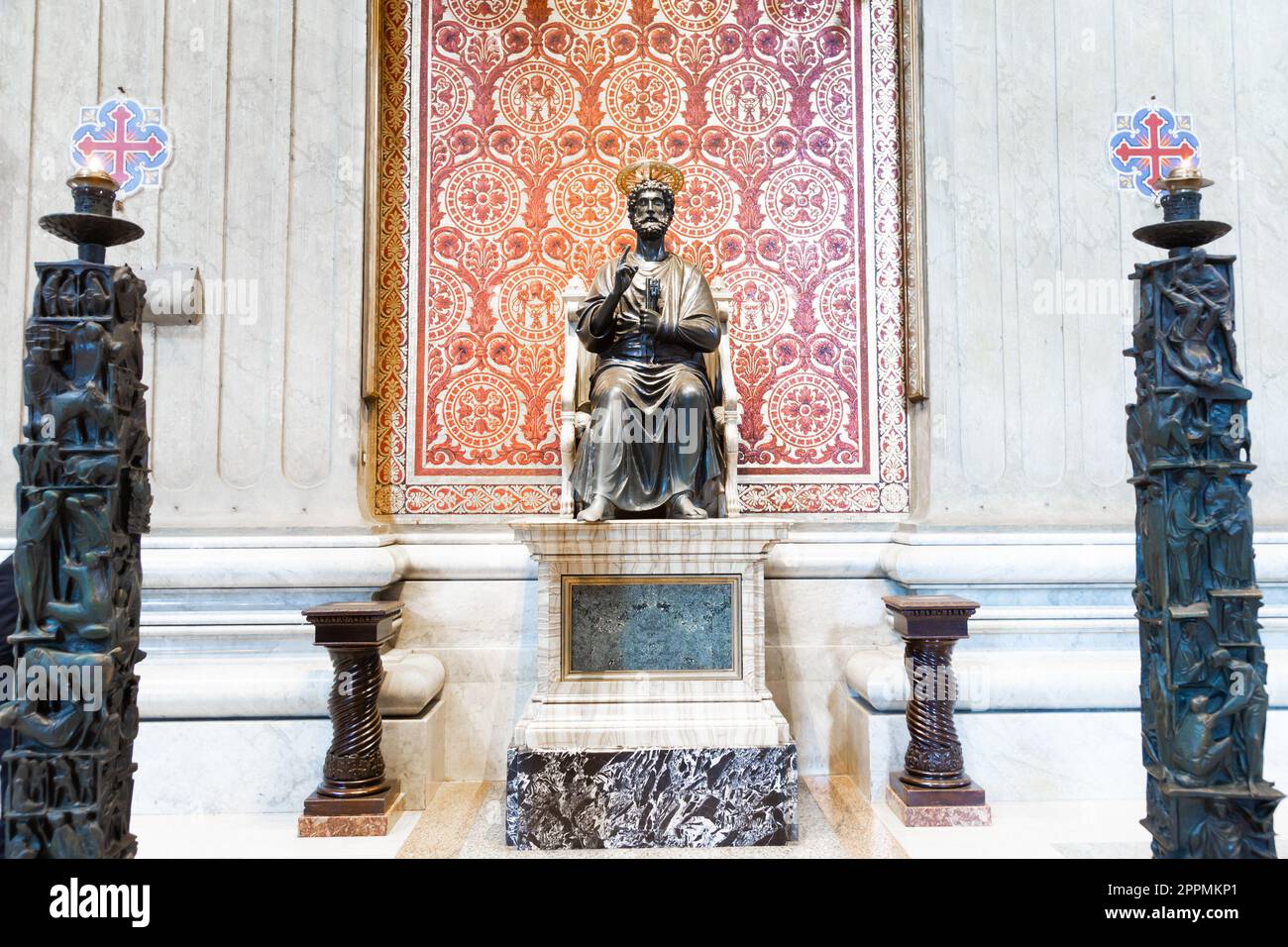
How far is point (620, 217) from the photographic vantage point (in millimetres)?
4375

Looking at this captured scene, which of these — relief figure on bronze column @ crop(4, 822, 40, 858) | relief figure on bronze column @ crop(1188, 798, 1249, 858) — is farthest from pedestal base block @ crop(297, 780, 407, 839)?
relief figure on bronze column @ crop(1188, 798, 1249, 858)

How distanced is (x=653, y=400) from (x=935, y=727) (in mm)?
1624

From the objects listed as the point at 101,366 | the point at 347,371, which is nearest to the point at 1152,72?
the point at 347,371

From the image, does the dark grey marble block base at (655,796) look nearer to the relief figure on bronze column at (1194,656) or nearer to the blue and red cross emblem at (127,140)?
the relief figure on bronze column at (1194,656)

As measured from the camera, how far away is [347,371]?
398 centimetres

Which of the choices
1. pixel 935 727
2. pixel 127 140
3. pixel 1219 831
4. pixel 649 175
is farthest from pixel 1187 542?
pixel 127 140

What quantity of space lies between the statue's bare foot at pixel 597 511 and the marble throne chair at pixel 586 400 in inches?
12.1

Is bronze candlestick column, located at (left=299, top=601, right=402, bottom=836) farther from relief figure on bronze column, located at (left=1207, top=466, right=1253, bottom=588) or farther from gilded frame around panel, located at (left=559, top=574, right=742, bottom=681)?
relief figure on bronze column, located at (left=1207, top=466, right=1253, bottom=588)

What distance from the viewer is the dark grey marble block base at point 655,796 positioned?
305 cm

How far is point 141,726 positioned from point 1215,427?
3.80m

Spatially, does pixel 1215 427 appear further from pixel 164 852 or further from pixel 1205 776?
pixel 164 852

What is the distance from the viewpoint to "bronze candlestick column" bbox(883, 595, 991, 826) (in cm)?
323

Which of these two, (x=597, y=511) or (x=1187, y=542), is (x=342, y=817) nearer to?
(x=597, y=511)

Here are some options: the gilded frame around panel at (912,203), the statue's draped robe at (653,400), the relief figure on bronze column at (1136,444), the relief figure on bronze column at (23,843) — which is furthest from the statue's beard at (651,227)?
the relief figure on bronze column at (23,843)
